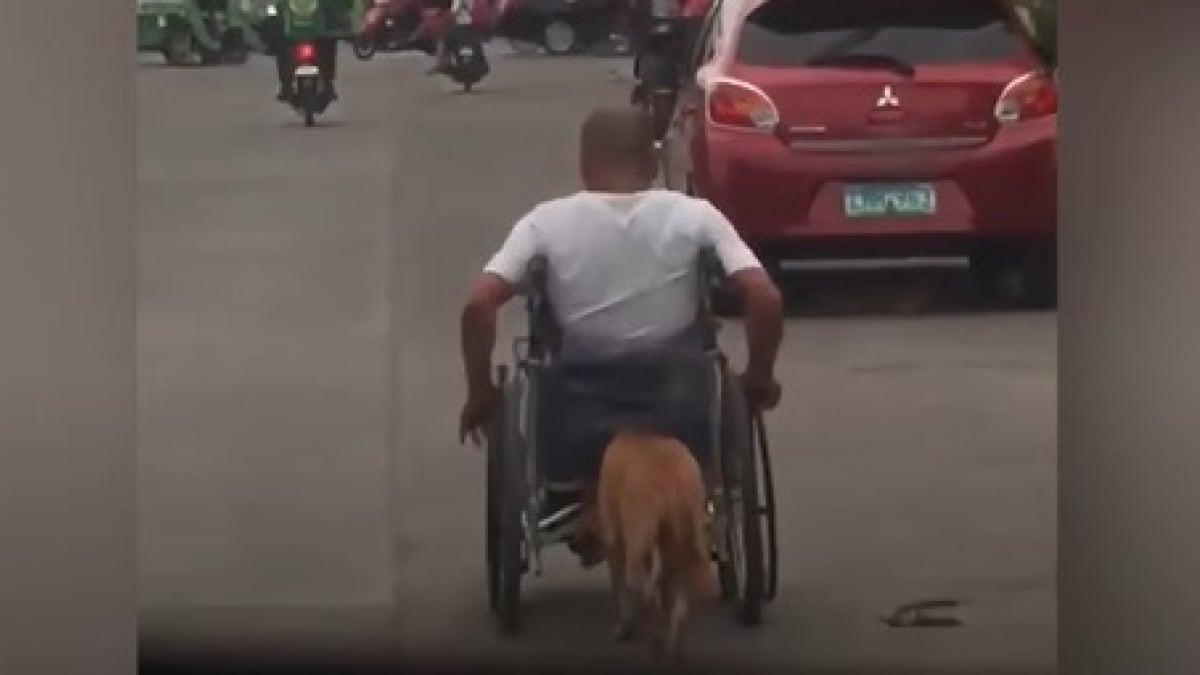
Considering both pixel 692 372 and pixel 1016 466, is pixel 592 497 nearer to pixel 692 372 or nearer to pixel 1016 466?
pixel 692 372

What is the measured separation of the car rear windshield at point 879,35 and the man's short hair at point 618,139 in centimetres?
34

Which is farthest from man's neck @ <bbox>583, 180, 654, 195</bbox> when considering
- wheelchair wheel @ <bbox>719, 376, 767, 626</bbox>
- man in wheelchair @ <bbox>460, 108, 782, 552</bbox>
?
wheelchair wheel @ <bbox>719, 376, 767, 626</bbox>

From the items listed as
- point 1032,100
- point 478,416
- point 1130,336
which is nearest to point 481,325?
point 478,416

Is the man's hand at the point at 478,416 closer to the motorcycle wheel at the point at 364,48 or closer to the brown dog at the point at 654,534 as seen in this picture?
the brown dog at the point at 654,534

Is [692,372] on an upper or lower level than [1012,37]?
lower

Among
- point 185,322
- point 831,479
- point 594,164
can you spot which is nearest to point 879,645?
point 831,479

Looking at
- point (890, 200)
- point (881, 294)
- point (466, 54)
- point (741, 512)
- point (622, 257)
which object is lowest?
point (741, 512)

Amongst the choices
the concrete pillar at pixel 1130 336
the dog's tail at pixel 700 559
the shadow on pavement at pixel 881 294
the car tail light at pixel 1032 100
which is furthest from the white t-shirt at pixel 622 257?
the concrete pillar at pixel 1130 336

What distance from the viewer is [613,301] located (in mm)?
8398

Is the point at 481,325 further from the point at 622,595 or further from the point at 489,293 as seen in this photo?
the point at 622,595

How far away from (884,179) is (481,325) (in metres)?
1.11

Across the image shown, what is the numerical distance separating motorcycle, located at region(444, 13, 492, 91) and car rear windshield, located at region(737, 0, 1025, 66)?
0.67 meters

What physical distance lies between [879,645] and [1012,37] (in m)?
1.61

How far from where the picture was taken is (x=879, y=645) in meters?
8.44
